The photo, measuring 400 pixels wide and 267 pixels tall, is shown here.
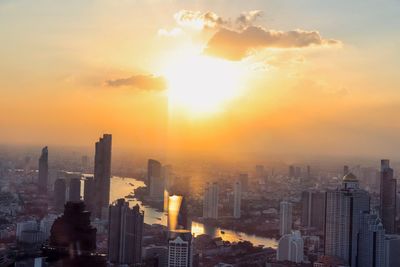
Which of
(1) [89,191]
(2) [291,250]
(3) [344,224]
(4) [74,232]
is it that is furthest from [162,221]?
(4) [74,232]

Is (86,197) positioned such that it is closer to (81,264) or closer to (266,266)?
(266,266)

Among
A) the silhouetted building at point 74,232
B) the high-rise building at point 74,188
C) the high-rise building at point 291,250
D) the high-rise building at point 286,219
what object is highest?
the high-rise building at point 74,188

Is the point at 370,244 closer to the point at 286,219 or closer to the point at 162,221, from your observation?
the point at 162,221

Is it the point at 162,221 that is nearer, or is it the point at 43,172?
the point at 162,221

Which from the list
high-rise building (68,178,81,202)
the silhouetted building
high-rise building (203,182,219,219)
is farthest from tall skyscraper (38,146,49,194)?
the silhouetted building

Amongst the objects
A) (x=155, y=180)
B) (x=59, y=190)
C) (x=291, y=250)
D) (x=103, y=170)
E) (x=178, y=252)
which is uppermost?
(x=103, y=170)

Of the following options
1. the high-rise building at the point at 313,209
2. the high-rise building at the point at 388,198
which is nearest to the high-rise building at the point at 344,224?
the high-rise building at the point at 388,198

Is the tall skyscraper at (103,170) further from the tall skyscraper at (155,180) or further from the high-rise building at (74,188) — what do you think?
the tall skyscraper at (155,180)

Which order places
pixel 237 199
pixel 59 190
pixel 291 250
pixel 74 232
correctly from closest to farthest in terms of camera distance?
pixel 74 232, pixel 291 250, pixel 59 190, pixel 237 199
